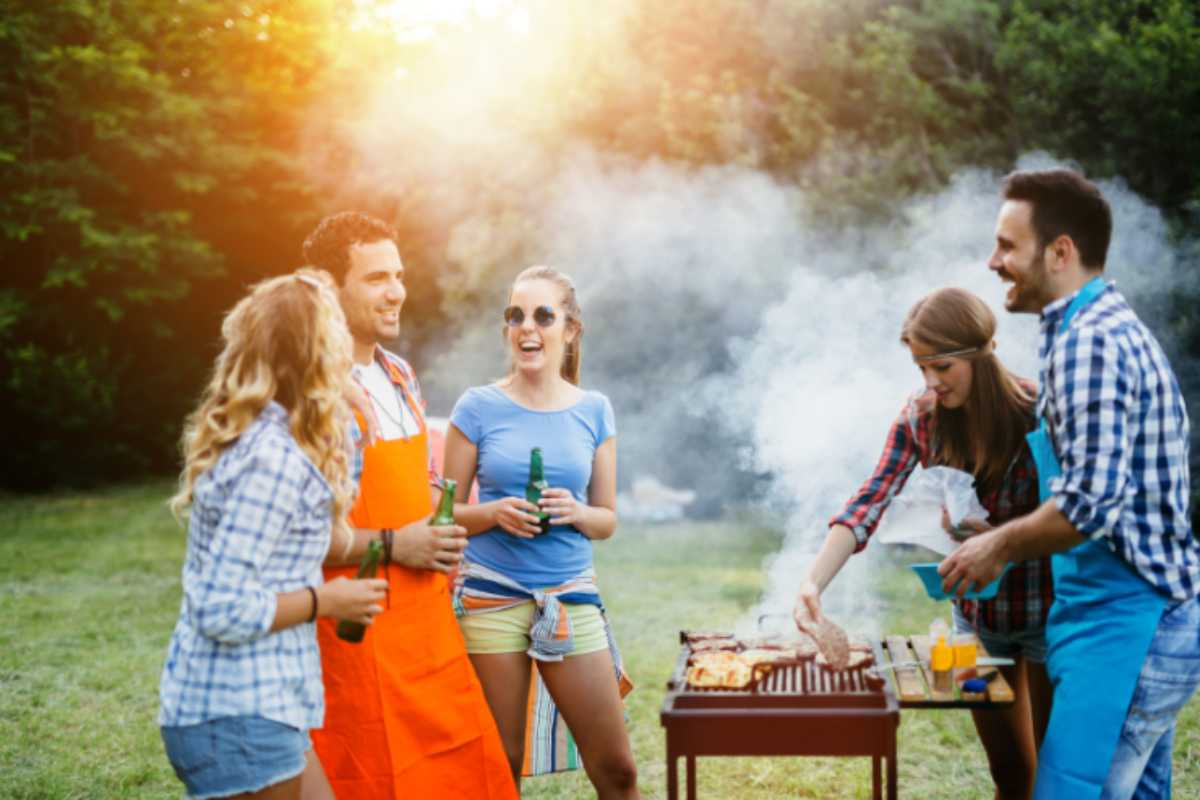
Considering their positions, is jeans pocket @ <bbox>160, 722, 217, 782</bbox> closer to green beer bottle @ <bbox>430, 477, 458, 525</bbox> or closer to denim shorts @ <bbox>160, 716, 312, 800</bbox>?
→ denim shorts @ <bbox>160, 716, 312, 800</bbox>

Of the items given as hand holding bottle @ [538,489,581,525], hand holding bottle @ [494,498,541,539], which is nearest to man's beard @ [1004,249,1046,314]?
hand holding bottle @ [538,489,581,525]

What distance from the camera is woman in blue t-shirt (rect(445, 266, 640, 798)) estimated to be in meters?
3.66

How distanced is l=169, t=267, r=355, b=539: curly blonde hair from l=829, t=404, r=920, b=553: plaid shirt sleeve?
5.56 ft

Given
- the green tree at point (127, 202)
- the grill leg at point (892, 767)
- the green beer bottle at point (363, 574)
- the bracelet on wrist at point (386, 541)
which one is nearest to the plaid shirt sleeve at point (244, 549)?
the green beer bottle at point (363, 574)

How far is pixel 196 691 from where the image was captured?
2.60 meters

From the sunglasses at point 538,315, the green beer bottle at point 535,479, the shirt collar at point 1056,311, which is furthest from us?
the sunglasses at point 538,315

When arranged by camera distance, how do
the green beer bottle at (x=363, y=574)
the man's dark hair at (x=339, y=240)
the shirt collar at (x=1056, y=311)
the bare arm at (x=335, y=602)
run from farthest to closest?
1. the man's dark hair at (x=339, y=240)
2. the green beer bottle at (x=363, y=574)
3. the shirt collar at (x=1056, y=311)
4. the bare arm at (x=335, y=602)

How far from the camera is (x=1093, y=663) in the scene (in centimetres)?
283

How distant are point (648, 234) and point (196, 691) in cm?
1094

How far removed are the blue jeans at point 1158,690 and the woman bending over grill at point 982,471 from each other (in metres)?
0.65

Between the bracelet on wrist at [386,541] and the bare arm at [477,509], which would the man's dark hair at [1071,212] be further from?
the bracelet on wrist at [386,541]

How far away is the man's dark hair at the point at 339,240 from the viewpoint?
361 centimetres

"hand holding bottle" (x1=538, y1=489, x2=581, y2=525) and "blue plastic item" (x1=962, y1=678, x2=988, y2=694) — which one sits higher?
"hand holding bottle" (x1=538, y1=489, x2=581, y2=525)

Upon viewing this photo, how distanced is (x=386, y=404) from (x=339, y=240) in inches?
21.4
